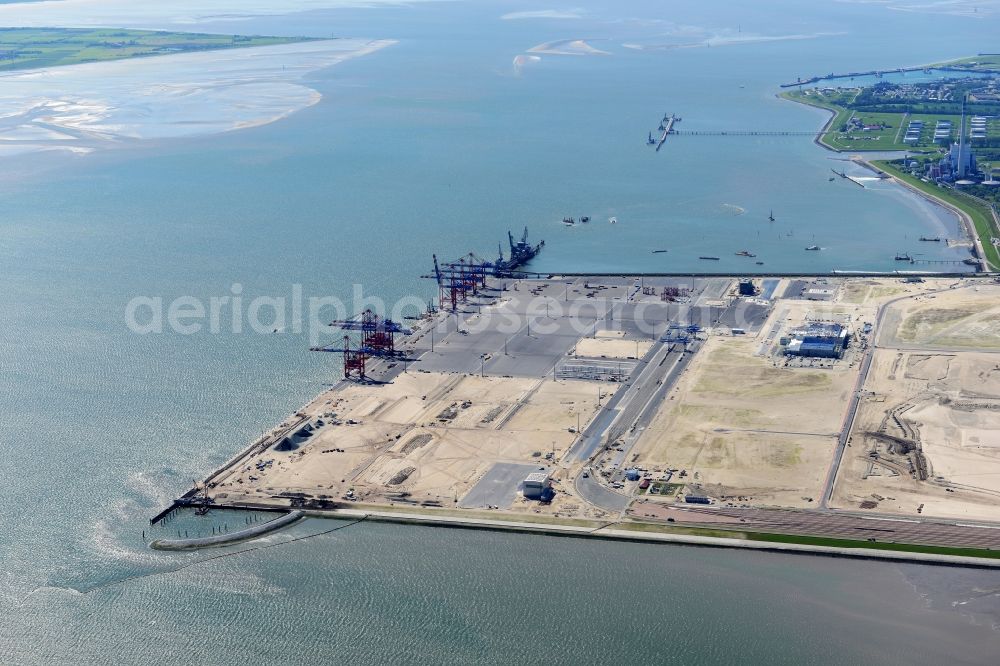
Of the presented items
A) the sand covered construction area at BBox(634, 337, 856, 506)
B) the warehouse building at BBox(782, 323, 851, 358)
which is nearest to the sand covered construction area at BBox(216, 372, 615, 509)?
the sand covered construction area at BBox(634, 337, 856, 506)

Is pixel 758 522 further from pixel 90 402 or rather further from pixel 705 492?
pixel 90 402

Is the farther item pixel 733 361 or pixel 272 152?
pixel 272 152

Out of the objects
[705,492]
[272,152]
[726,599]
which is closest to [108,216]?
[272,152]

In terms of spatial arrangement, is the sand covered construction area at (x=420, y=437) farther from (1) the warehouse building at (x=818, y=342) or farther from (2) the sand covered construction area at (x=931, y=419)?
(2) the sand covered construction area at (x=931, y=419)

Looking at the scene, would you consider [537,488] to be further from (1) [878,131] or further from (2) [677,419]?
(1) [878,131]

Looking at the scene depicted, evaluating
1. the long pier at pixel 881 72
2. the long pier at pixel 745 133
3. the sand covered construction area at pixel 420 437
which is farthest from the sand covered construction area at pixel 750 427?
the long pier at pixel 881 72

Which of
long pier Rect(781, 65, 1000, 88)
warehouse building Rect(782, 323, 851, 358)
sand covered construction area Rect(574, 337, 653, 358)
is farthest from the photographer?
long pier Rect(781, 65, 1000, 88)

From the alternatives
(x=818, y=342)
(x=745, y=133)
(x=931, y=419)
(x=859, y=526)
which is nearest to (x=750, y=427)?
(x=931, y=419)

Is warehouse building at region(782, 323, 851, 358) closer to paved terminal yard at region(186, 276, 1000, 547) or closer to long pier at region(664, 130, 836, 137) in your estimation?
paved terminal yard at region(186, 276, 1000, 547)
